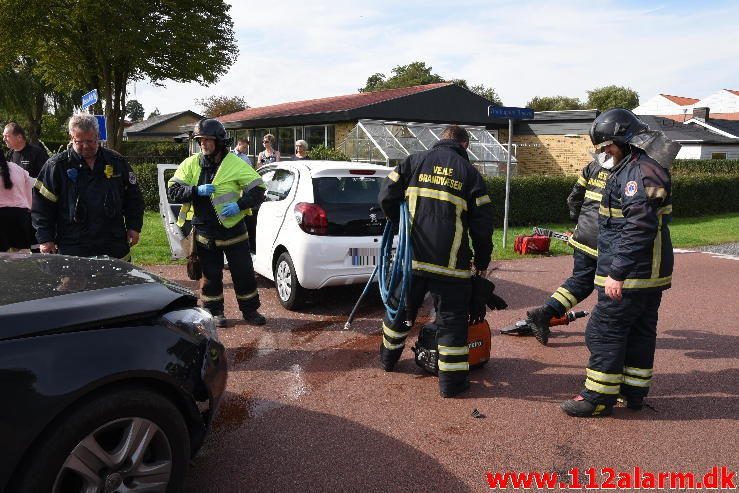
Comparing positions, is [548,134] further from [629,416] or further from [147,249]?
[629,416]

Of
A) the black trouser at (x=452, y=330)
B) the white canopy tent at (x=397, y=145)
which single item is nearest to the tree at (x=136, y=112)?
the white canopy tent at (x=397, y=145)

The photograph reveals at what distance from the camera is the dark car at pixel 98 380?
213 cm

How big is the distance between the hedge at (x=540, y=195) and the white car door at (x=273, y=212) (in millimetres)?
7719

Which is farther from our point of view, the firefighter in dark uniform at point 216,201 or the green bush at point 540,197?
the green bush at point 540,197

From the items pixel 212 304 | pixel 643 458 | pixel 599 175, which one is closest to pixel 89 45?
pixel 212 304

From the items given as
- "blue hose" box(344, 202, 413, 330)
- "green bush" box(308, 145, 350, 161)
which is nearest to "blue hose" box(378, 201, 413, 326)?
"blue hose" box(344, 202, 413, 330)

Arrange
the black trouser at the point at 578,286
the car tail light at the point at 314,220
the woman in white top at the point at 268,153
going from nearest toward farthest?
1. the black trouser at the point at 578,286
2. the car tail light at the point at 314,220
3. the woman in white top at the point at 268,153

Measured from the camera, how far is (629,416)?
153 inches

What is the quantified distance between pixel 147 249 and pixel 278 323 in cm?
466

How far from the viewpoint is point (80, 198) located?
175 inches

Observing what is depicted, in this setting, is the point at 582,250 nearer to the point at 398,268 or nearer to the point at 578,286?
the point at 578,286

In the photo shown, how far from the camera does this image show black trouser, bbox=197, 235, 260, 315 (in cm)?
547

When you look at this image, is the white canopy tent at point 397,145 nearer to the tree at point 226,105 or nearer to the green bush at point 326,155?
the green bush at point 326,155

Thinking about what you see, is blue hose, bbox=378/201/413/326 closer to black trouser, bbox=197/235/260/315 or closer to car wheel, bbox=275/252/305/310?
black trouser, bbox=197/235/260/315
